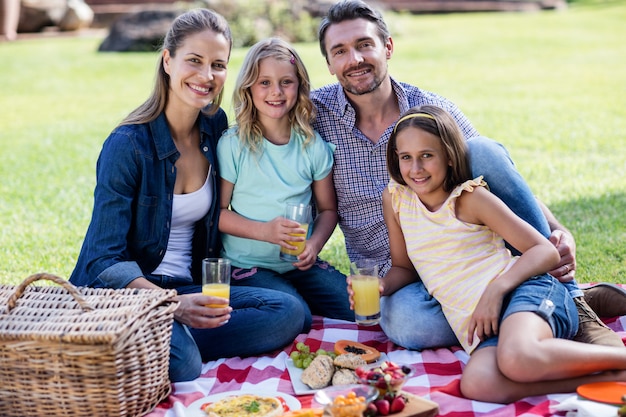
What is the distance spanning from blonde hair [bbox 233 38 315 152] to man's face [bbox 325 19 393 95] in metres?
0.30

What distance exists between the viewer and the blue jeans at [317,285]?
187 inches

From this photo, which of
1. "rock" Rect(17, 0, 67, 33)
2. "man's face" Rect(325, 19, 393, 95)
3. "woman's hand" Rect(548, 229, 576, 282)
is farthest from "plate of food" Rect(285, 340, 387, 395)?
"rock" Rect(17, 0, 67, 33)

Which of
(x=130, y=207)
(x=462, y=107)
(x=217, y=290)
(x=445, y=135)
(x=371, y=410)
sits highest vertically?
(x=445, y=135)

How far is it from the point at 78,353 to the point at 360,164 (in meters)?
2.30

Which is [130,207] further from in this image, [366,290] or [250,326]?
[366,290]

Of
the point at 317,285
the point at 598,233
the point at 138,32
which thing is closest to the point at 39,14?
the point at 138,32

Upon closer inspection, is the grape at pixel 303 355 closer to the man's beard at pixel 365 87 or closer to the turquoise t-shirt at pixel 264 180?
the turquoise t-shirt at pixel 264 180

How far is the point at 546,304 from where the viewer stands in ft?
12.5

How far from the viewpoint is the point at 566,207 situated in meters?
7.61

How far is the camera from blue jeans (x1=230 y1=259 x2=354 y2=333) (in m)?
4.76

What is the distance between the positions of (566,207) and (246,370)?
445cm

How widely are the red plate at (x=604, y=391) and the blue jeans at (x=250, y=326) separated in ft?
5.13

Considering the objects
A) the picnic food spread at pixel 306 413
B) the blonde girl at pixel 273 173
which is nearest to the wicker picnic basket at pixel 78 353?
the picnic food spread at pixel 306 413

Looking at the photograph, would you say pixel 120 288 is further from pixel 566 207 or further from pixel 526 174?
pixel 526 174
